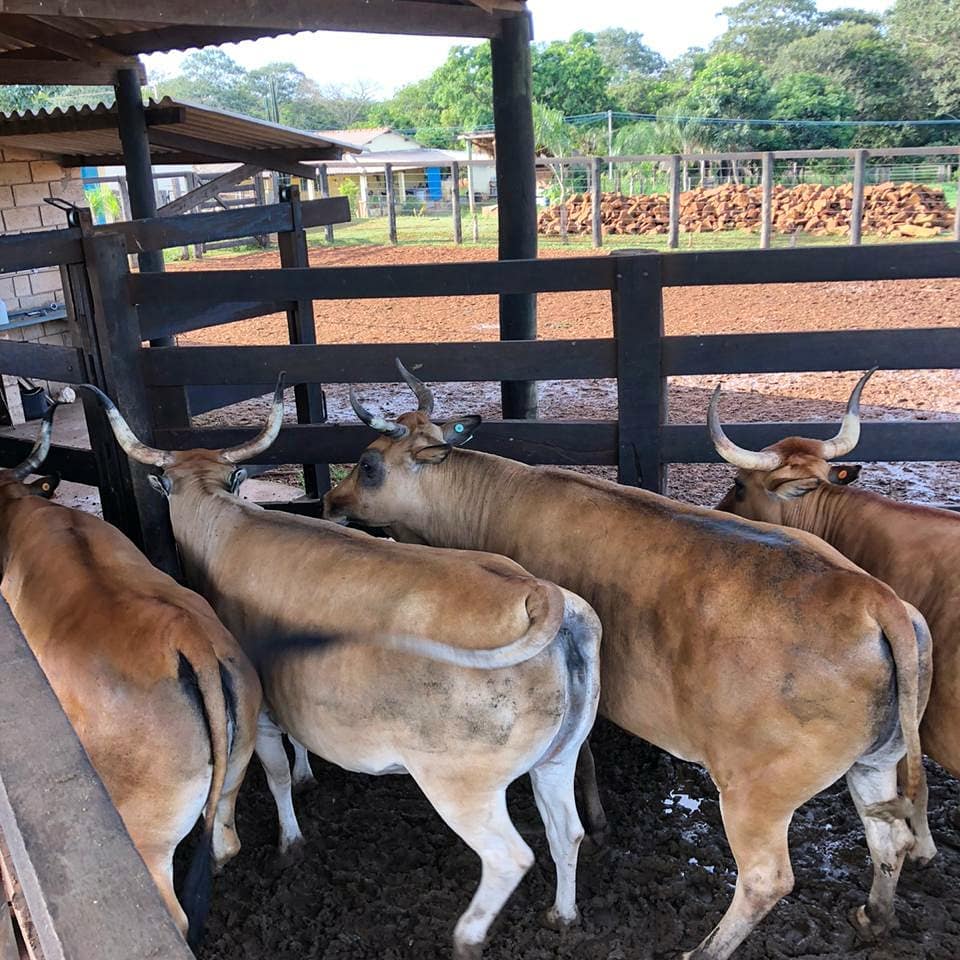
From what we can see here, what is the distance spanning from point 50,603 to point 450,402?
6.44 m

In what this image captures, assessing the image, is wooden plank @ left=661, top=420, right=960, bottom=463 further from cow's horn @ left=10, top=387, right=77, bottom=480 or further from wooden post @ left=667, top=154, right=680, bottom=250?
wooden post @ left=667, top=154, right=680, bottom=250

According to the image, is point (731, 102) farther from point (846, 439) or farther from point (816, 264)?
point (846, 439)

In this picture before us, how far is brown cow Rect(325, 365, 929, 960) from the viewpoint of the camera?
295 centimetres

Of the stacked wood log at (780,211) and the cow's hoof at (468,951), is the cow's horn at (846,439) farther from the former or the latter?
the stacked wood log at (780,211)

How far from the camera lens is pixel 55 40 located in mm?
7477

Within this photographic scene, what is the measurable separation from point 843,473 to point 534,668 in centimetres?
176

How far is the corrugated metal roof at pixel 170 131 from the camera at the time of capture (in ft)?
27.9

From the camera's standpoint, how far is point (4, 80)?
8055 millimetres

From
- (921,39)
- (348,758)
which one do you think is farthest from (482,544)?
(921,39)

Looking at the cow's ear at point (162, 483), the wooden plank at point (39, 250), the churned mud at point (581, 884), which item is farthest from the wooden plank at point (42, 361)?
the churned mud at point (581, 884)

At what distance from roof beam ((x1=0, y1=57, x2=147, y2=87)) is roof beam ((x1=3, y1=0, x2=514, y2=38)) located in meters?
2.21

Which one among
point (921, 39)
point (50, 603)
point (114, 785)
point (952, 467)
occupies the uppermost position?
point (921, 39)

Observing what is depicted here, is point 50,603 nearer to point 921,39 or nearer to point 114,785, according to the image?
point 114,785

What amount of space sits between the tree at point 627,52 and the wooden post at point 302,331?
77.5m
